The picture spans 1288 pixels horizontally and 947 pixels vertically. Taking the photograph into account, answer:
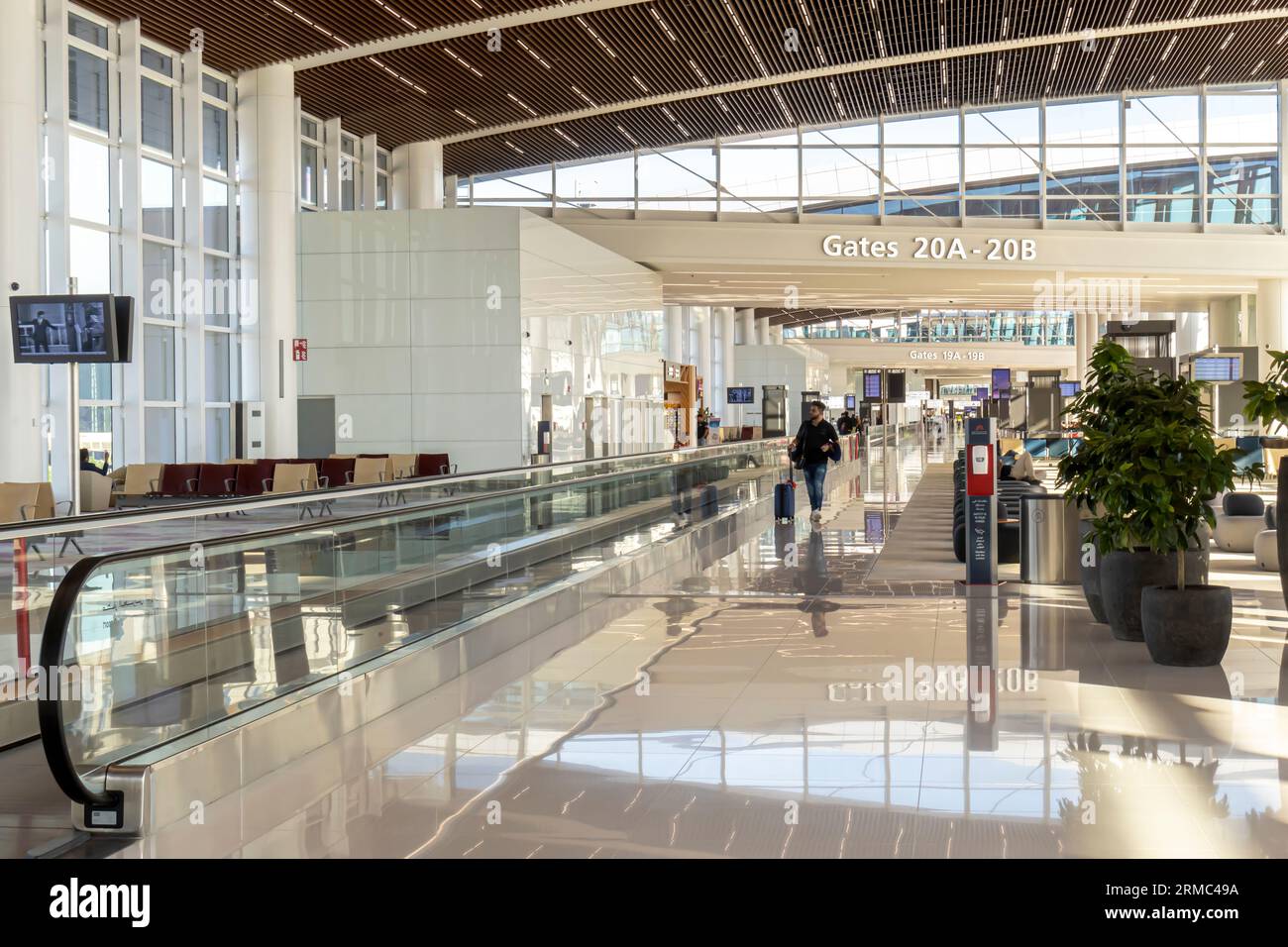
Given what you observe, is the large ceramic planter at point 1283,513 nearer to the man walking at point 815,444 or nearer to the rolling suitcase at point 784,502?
the man walking at point 815,444

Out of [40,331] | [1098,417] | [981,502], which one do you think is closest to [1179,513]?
[1098,417]

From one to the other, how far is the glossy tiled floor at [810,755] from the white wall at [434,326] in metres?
13.0

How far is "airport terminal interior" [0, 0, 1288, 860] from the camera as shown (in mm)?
4910

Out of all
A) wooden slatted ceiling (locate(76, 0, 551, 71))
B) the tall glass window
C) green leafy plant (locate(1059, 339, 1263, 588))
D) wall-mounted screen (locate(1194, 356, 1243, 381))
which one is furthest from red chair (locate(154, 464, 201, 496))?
wall-mounted screen (locate(1194, 356, 1243, 381))

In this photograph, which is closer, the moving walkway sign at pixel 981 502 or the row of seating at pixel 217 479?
the moving walkway sign at pixel 981 502

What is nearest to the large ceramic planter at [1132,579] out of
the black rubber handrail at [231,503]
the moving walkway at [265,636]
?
→ the moving walkway at [265,636]

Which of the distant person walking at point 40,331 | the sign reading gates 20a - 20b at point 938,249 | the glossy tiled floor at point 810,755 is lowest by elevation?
the glossy tiled floor at point 810,755

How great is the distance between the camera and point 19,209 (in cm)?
1625

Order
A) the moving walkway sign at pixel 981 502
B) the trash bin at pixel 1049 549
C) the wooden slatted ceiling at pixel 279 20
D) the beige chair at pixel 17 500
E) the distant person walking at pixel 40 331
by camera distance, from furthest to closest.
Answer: the wooden slatted ceiling at pixel 279 20, the beige chair at pixel 17 500, the distant person walking at pixel 40 331, the trash bin at pixel 1049 549, the moving walkway sign at pixel 981 502

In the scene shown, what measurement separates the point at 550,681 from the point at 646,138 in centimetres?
2749

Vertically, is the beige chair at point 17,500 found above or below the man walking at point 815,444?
below

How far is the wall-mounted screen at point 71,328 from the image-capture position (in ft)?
38.3

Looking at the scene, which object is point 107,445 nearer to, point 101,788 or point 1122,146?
point 101,788

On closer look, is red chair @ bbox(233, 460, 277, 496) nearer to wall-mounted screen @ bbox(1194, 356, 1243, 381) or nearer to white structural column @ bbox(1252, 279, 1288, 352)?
wall-mounted screen @ bbox(1194, 356, 1243, 381)
